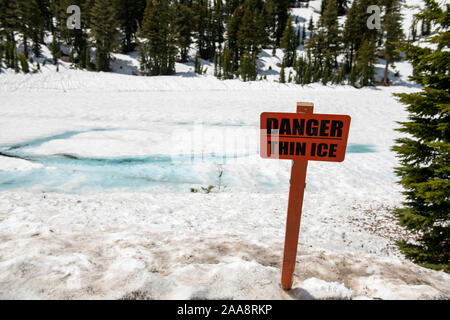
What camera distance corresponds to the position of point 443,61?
4301 mm

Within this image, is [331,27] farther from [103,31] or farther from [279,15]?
[103,31]

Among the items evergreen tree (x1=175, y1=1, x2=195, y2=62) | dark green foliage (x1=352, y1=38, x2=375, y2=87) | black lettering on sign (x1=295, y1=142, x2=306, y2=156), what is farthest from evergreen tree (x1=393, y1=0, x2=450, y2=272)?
evergreen tree (x1=175, y1=1, x2=195, y2=62)

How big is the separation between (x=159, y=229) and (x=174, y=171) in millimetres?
4723

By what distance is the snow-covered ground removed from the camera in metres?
2.80

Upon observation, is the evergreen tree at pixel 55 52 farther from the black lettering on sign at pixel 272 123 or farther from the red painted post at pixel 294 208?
the red painted post at pixel 294 208

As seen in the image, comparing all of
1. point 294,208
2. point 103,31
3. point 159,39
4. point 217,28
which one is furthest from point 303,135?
point 217,28

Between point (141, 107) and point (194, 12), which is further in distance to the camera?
point (194, 12)

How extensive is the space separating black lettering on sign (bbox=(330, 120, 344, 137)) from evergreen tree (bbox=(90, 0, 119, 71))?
132ft

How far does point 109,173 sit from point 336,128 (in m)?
8.36

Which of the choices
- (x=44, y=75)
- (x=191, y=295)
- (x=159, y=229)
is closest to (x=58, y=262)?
(x=191, y=295)

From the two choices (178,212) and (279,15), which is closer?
(178,212)

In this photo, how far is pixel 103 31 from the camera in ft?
119

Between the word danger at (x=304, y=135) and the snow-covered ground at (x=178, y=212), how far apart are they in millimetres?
1501
